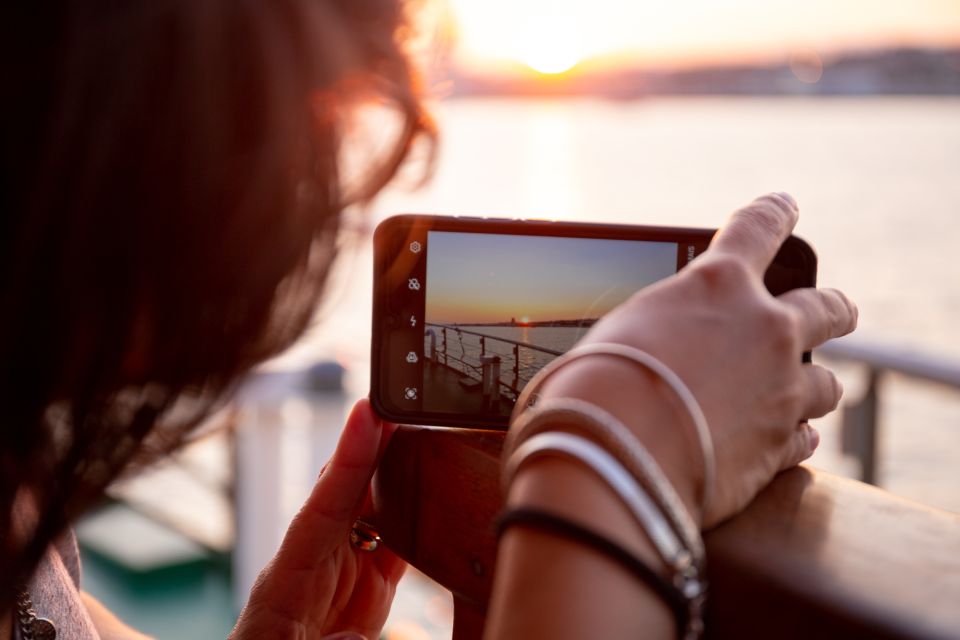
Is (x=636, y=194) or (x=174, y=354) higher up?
(x=174, y=354)

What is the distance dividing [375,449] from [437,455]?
8 cm

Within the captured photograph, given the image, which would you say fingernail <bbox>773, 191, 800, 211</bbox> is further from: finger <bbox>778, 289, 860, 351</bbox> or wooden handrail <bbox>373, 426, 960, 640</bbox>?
wooden handrail <bbox>373, 426, 960, 640</bbox>

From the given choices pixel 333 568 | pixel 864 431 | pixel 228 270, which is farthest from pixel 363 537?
pixel 864 431

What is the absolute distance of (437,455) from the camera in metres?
0.72

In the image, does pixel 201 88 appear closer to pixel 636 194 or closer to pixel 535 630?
pixel 535 630

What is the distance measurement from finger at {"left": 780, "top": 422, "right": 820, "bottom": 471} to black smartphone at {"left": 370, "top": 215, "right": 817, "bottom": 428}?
0.65 ft

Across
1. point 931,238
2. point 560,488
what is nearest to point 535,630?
point 560,488

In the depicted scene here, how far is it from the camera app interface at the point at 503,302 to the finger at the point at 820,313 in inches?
6.5

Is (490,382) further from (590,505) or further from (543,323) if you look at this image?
(590,505)

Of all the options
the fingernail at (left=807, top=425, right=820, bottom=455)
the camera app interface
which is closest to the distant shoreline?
the camera app interface

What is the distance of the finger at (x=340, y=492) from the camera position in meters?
0.78

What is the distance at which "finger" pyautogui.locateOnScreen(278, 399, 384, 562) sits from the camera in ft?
2.55

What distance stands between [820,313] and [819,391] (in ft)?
0.15

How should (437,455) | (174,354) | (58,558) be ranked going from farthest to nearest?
(58,558) < (437,455) < (174,354)
